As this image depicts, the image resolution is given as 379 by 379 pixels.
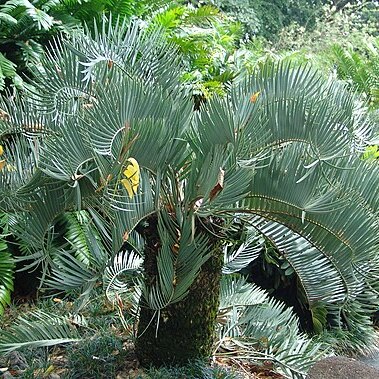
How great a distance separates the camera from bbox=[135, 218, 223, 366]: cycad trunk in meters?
2.99

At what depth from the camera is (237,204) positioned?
9.27 ft

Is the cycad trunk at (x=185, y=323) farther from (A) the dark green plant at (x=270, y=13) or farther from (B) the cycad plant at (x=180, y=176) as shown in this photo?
(A) the dark green plant at (x=270, y=13)

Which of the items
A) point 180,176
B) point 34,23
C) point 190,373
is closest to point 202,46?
point 34,23

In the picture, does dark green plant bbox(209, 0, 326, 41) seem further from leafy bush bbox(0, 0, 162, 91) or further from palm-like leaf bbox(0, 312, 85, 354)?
palm-like leaf bbox(0, 312, 85, 354)

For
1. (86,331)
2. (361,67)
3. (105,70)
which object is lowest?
(86,331)

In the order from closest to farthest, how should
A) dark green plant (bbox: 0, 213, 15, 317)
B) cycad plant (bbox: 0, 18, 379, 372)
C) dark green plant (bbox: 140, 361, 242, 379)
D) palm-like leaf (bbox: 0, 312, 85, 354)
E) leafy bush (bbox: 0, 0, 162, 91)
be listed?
1. cycad plant (bbox: 0, 18, 379, 372)
2. dark green plant (bbox: 140, 361, 242, 379)
3. palm-like leaf (bbox: 0, 312, 85, 354)
4. dark green plant (bbox: 0, 213, 15, 317)
5. leafy bush (bbox: 0, 0, 162, 91)

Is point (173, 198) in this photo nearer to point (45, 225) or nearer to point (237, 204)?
point (237, 204)

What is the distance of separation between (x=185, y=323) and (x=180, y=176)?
2.52 feet

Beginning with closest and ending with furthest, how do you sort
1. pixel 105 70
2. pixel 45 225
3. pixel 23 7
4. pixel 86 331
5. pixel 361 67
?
Answer: 1. pixel 45 225
2. pixel 105 70
3. pixel 86 331
4. pixel 23 7
5. pixel 361 67

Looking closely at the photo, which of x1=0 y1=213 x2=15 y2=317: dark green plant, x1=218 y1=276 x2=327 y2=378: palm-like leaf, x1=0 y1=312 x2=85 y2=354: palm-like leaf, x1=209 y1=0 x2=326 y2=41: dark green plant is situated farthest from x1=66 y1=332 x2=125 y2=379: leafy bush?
x1=209 y1=0 x2=326 y2=41: dark green plant

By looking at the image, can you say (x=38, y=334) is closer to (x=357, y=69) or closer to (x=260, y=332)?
(x=260, y=332)

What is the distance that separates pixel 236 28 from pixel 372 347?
503 centimetres

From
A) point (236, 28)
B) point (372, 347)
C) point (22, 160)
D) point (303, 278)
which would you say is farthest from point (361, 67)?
point (22, 160)

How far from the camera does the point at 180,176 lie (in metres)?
2.78
